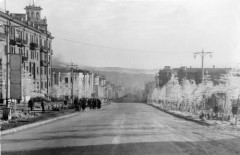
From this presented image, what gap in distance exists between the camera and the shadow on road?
12039mm

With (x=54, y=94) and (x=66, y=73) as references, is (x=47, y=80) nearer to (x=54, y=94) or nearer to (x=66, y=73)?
(x=54, y=94)

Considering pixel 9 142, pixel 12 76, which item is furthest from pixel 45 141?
pixel 12 76

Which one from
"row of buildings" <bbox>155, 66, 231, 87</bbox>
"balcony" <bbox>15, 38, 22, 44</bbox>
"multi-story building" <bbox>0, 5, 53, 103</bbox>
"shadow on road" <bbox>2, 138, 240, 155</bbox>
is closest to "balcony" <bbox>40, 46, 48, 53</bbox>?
"multi-story building" <bbox>0, 5, 53, 103</bbox>

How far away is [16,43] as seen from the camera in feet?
215

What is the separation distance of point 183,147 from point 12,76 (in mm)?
13425

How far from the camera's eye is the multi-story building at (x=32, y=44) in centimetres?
6180

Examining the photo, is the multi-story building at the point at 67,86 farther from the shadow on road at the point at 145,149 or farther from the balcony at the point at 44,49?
the shadow on road at the point at 145,149

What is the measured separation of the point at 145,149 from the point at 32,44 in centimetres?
6530

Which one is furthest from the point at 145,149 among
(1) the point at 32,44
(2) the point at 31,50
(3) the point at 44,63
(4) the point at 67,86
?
(4) the point at 67,86

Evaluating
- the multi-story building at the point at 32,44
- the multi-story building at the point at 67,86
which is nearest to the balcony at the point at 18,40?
the multi-story building at the point at 32,44

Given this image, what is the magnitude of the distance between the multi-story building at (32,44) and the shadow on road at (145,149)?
139ft

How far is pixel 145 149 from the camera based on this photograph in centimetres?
1282

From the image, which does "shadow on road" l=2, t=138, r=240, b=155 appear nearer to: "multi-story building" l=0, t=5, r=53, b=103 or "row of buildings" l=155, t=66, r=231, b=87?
"multi-story building" l=0, t=5, r=53, b=103

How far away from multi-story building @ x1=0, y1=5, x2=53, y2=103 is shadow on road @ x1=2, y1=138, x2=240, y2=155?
42.4 m
